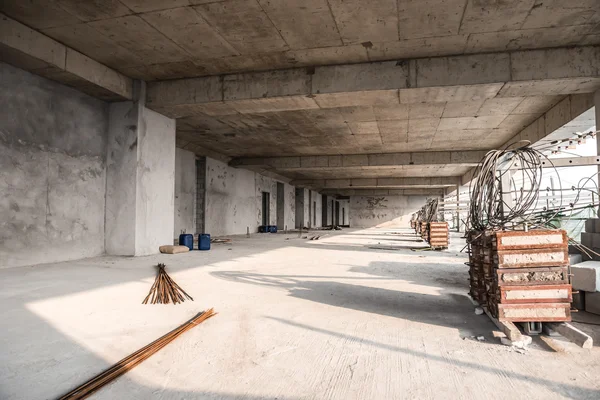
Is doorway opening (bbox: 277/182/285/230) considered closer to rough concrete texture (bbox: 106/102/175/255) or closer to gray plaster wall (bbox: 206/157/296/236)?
gray plaster wall (bbox: 206/157/296/236)

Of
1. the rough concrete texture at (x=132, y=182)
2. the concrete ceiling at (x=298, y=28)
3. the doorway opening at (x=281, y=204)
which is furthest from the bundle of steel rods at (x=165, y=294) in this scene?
the doorway opening at (x=281, y=204)

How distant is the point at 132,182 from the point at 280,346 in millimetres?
7690

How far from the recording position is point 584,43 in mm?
7227

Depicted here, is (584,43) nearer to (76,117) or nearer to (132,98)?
(132,98)

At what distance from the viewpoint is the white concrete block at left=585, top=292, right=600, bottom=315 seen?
14.3 feet

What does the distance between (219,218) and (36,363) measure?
16447mm

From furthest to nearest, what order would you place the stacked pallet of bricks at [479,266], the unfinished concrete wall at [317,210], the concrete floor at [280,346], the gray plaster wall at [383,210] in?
the gray plaster wall at [383,210] < the unfinished concrete wall at [317,210] < the stacked pallet of bricks at [479,266] < the concrete floor at [280,346]

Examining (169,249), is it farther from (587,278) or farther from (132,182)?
(587,278)

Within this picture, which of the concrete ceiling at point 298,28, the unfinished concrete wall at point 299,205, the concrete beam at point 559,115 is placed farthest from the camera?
the unfinished concrete wall at point 299,205

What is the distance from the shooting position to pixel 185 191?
16531 millimetres

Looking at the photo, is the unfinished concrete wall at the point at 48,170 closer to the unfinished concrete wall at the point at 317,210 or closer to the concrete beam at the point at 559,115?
the concrete beam at the point at 559,115

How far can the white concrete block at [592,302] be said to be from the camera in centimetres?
436

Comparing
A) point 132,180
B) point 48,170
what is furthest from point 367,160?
point 48,170

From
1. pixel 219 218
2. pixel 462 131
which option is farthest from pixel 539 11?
pixel 219 218
